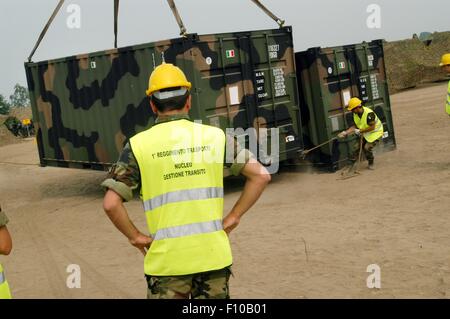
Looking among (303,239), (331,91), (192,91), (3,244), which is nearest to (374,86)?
(331,91)

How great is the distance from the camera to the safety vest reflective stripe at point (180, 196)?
274 cm

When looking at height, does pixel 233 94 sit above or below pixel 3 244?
above

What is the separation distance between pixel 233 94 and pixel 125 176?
6745 millimetres

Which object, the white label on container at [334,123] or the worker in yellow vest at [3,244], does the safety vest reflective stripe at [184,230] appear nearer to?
the worker in yellow vest at [3,244]

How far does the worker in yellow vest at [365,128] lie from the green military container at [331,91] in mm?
272

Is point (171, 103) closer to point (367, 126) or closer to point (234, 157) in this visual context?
point (234, 157)

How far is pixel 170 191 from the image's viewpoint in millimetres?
2732

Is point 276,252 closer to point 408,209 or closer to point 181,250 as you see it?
point 408,209

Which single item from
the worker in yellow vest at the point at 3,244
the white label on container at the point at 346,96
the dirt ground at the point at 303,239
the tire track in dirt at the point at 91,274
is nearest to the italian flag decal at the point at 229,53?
the dirt ground at the point at 303,239

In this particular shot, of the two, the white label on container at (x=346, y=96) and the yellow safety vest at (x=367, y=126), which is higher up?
the white label on container at (x=346, y=96)

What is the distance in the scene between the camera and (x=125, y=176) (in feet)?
9.01

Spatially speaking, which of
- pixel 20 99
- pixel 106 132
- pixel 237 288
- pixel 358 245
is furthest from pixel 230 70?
pixel 20 99

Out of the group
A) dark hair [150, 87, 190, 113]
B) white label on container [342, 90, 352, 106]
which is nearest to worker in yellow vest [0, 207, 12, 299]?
dark hair [150, 87, 190, 113]

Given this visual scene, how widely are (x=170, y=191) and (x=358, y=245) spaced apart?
3.69 m
